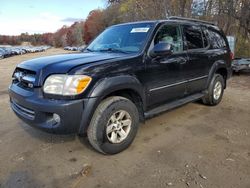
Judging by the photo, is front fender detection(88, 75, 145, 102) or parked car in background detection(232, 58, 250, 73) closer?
front fender detection(88, 75, 145, 102)

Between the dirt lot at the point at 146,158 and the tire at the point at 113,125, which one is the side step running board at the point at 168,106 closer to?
the tire at the point at 113,125

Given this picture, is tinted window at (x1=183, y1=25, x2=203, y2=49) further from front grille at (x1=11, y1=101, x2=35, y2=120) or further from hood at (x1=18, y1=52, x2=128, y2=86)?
front grille at (x1=11, y1=101, x2=35, y2=120)

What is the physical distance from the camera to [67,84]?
3.25 metres

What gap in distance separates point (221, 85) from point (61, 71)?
13.8 ft

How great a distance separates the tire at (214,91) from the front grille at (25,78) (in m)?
3.76

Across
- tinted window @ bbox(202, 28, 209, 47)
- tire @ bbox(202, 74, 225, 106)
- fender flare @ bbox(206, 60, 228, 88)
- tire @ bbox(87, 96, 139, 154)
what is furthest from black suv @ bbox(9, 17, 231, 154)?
tire @ bbox(202, 74, 225, 106)

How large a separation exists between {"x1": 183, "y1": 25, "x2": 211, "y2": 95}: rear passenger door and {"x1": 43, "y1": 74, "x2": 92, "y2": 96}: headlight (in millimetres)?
2277

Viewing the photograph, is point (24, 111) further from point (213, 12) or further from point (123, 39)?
point (213, 12)

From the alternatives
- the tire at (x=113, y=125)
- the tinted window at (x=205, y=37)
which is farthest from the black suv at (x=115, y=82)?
the tinted window at (x=205, y=37)

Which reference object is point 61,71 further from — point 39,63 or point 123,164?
point 123,164

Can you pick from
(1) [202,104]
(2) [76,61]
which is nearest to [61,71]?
(2) [76,61]

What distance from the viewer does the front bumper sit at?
3.21 meters

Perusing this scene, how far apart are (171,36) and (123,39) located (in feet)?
2.76

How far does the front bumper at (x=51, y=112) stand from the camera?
10.5ft
